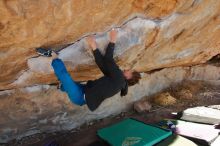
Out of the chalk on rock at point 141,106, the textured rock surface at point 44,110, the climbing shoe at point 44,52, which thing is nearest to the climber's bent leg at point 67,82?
the climbing shoe at point 44,52

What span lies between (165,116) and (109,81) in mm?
2220

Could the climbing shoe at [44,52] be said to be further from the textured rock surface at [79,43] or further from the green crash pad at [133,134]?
the green crash pad at [133,134]

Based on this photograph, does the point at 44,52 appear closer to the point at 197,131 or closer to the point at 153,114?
the point at 197,131

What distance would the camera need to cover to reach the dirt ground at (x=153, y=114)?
17.3 feet

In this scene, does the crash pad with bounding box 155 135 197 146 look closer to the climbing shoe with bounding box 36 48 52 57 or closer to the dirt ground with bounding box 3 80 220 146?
the dirt ground with bounding box 3 80 220 146

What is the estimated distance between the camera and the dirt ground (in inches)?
207

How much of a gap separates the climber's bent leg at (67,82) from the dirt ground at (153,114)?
110cm

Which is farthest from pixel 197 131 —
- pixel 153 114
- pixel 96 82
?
pixel 96 82

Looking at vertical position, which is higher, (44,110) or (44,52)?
(44,52)

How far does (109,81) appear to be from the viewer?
431 cm

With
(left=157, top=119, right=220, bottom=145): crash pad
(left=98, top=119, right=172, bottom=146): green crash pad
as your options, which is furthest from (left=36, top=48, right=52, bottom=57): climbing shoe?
(left=157, top=119, right=220, bottom=145): crash pad

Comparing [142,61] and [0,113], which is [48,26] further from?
[142,61]

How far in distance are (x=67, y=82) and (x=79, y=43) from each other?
620 mm

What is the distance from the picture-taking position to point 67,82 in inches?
164
